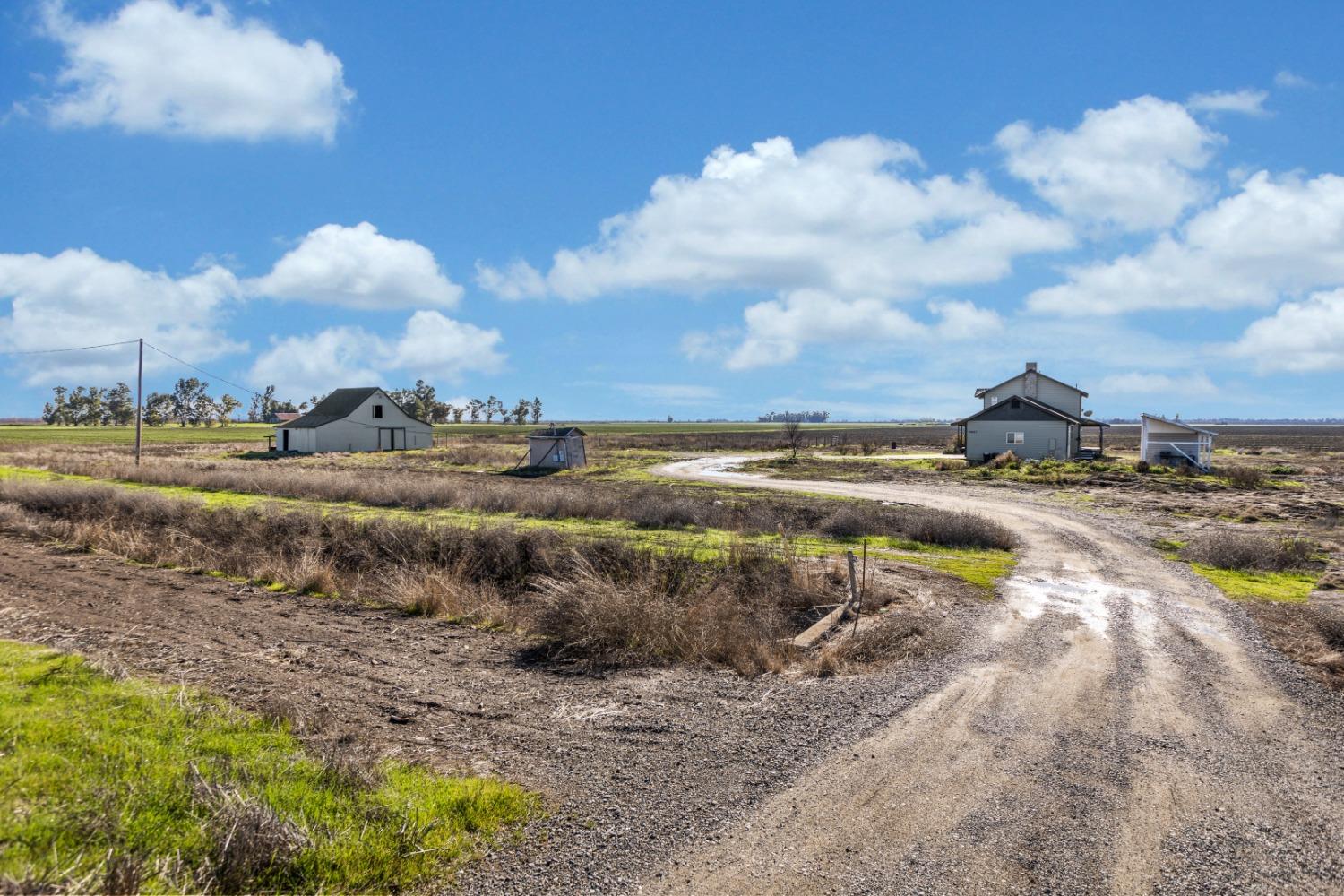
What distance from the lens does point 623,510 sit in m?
24.0

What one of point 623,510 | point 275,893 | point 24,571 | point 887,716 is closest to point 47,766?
point 275,893

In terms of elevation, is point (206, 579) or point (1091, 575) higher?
point (1091, 575)

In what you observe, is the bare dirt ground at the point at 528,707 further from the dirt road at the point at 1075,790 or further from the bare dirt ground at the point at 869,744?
the dirt road at the point at 1075,790

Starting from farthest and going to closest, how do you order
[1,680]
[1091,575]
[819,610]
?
[1091,575] < [819,610] < [1,680]

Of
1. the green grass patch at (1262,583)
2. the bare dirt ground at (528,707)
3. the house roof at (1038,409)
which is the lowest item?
the bare dirt ground at (528,707)

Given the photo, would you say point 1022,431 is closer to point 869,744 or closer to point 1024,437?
point 1024,437

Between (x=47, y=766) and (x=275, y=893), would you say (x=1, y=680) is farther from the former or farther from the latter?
(x=275, y=893)

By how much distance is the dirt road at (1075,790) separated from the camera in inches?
206

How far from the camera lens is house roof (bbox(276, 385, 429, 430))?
229ft

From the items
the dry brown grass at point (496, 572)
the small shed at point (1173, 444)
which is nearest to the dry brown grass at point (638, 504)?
the dry brown grass at point (496, 572)

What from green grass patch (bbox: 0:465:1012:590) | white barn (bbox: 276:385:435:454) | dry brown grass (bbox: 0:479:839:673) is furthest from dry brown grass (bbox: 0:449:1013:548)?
white barn (bbox: 276:385:435:454)

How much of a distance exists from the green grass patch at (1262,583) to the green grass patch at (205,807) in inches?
539

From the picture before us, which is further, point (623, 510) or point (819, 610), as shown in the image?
point (623, 510)

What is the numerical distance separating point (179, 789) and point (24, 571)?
1510 cm
